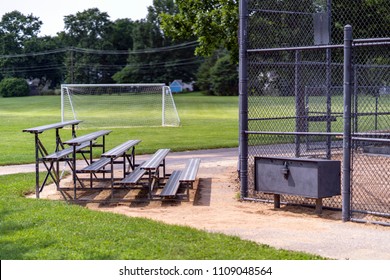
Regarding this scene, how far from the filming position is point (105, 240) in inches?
294

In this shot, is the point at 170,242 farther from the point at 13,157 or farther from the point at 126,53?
the point at 126,53

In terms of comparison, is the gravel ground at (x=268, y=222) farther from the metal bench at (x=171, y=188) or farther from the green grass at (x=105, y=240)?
the green grass at (x=105, y=240)

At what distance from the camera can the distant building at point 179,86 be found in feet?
321

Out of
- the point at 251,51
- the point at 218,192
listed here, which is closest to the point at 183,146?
the point at 218,192

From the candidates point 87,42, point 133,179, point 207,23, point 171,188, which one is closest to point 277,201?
point 171,188

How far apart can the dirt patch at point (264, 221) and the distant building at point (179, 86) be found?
8534 cm

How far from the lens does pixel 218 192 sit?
12.0 metres

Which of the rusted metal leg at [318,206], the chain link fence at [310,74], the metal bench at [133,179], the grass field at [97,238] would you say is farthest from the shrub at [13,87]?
the rusted metal leg at [318,206]

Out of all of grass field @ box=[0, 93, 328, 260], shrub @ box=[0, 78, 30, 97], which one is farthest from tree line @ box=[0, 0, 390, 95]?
grass field @ box=[0, 93, 328, 260]

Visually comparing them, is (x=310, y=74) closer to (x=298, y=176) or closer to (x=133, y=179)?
(x=133, y=179)

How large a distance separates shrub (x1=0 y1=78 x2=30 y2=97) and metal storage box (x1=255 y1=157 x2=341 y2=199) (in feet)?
297

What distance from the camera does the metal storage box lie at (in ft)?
31.0

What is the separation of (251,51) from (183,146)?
400 inches

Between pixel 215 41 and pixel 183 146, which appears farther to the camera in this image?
pixel 183 146
